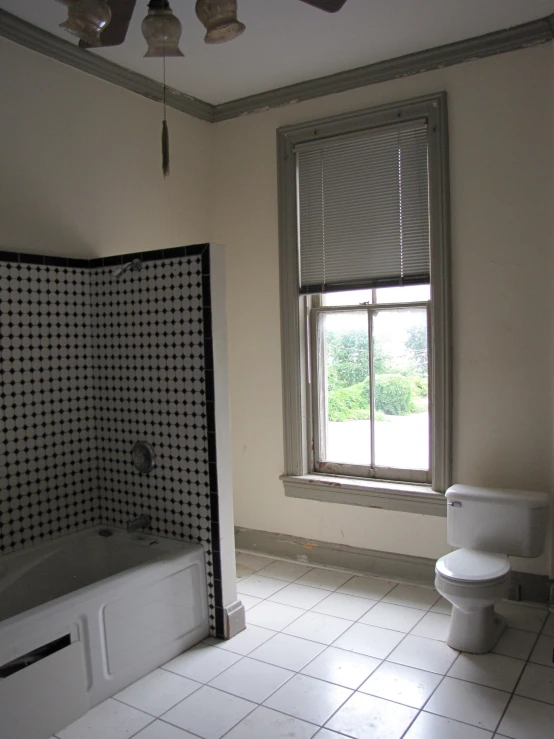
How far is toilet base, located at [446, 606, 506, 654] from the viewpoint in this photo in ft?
8.76

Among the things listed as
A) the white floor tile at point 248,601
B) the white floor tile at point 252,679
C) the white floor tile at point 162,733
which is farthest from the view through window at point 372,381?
the white floor tile at point 162,733

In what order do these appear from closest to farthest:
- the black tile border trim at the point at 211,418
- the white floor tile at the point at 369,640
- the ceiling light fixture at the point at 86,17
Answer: the ceiling light fixture at the point at 86,17
the white floor tile at the point at 369,640
the black tile border trim at the point at 211,418

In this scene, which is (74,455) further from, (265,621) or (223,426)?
(265,621)

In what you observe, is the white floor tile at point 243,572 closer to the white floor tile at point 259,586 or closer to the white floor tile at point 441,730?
the white floor tile at point 259,586

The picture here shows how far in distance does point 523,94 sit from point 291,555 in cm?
279

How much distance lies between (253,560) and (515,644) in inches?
63.9

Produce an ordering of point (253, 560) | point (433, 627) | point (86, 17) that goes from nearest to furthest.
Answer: point (86, 17)
point (433, 627)
point (253, 560)

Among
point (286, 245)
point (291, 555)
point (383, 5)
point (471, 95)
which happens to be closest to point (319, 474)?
point (291, 555)

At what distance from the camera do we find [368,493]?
3494 mm

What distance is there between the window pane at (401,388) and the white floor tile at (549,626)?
917 millimetres

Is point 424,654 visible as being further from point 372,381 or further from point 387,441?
point 372,381

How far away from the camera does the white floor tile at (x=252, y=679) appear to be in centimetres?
244

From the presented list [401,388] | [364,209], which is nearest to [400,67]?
[364,209]

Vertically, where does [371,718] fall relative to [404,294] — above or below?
below
